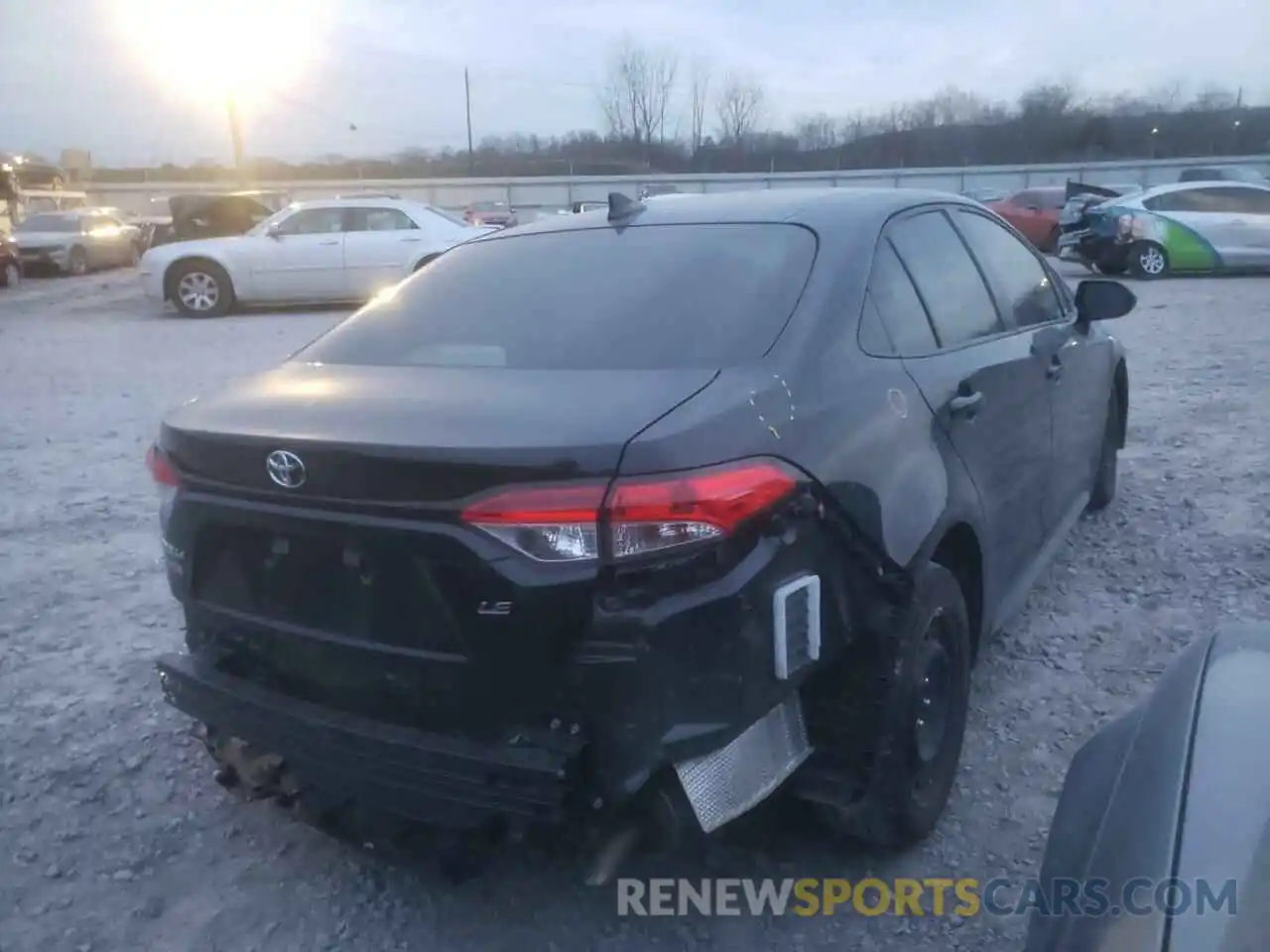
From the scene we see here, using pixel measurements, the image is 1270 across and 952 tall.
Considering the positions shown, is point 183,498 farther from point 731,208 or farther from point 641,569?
point 731,208

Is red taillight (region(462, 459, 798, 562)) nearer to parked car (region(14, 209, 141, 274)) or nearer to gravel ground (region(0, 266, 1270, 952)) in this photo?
gravel ground (region(0, 266, 1270, 952))

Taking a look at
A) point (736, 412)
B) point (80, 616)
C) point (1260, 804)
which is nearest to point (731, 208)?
point (736, 412)

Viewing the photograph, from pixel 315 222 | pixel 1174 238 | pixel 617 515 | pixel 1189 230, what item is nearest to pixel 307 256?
pixel 315 222

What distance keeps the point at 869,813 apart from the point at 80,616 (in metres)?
3.34

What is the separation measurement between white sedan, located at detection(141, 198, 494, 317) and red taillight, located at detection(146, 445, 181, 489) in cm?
1280

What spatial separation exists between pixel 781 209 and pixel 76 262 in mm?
24422

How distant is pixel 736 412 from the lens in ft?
7.16

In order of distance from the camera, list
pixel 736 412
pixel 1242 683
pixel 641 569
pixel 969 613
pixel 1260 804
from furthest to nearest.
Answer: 1. pixel 969 613
2. pixel 736 412
3. pixel 641 569
4. pixel 1242 683
5. pixel 1260 804

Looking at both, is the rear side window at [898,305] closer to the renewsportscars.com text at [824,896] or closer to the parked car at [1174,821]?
the parked car at [1174,821]

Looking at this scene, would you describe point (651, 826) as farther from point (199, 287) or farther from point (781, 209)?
point (199, 287)

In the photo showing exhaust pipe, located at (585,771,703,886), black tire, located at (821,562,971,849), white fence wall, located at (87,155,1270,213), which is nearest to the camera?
exhaust pipe, located at (585,771,703,886)

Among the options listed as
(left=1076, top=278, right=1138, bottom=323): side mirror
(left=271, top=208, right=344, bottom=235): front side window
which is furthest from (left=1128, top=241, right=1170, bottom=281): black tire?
(left=1076, top=278, right=1138, bottom=323): side mirror

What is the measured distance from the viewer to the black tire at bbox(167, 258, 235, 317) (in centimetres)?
1520

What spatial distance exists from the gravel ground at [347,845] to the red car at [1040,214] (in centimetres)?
1620
